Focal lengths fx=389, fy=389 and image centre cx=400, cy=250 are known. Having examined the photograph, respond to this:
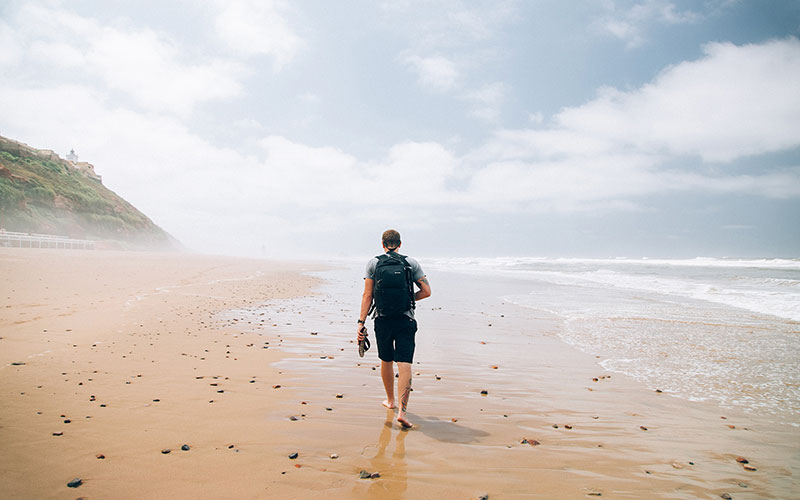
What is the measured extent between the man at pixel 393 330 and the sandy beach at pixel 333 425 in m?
0.59

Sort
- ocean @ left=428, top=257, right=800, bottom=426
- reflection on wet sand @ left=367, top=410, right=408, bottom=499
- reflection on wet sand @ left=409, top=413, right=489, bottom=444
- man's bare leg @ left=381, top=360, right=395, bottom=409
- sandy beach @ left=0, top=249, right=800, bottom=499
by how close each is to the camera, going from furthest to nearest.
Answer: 1. ocean @ left=428, top=257, right=800, bottom=426
2. man's bare leg @ left=381, top=360, right=395, bottom=409
3. reflection on wet sand @ left=409, top=413, right=489, bottom=444
4. sandy beach @ left=0, top=249, right=800, bottom=499
5. reflection on wet sand @ left=367, top=410, right=408, bottom=499

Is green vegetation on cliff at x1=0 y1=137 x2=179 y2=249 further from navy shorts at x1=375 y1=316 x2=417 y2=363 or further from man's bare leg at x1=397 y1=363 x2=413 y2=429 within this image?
man's bare leg at x1=397 y1=363 x2=413 y2=429

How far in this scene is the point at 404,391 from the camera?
5332 mm

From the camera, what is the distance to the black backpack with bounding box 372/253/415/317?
220 inches

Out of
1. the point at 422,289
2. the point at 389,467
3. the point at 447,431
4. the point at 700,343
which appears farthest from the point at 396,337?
the point at 700,343

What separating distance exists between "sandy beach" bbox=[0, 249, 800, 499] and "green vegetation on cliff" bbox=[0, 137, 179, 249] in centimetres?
5608

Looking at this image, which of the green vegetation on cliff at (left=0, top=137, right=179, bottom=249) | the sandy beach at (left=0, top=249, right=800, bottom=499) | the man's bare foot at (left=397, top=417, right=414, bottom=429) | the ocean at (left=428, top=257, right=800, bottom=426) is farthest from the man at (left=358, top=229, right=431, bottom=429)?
the green vegetation on cliff at (left=0, top=137, right=179, bottom=249)

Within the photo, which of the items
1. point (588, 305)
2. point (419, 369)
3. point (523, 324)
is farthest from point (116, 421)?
point (588, 305)

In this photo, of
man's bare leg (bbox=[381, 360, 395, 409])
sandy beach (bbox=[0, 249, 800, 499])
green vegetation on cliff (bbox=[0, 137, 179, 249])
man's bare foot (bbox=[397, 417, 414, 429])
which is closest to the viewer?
sandy beach (bbox=[0, 249, 800, 499])

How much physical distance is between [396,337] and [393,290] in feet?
2.28

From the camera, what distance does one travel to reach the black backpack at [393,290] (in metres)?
5.59

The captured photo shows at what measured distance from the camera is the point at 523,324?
1333 cm

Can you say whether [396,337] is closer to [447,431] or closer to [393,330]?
[393,330]

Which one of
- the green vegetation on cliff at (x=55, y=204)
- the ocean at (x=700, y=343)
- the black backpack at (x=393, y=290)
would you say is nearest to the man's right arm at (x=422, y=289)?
the black backpack at (x=393, y=290)
